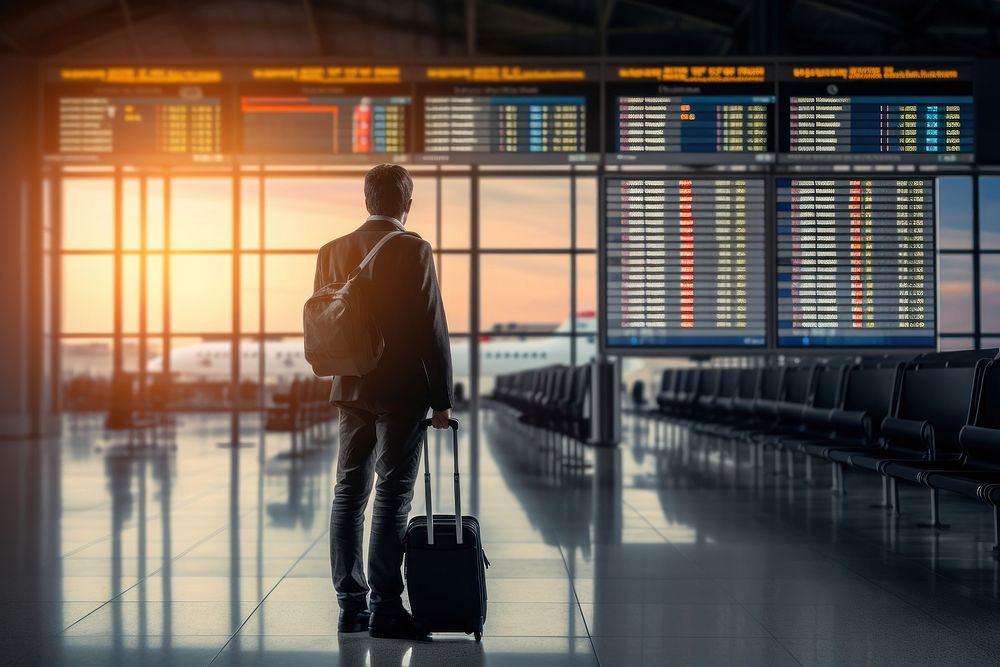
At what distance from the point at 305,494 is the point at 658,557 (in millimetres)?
3049

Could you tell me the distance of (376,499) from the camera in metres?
2.99

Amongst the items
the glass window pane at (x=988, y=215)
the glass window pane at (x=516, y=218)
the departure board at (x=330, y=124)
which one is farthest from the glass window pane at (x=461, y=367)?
the glass window pane at (x=988, y=215)

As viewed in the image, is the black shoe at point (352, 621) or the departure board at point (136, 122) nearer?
the black shoe at point (352, 621)

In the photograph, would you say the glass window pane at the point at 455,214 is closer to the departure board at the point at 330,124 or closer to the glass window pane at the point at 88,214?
the glass window pane at the point at 88,214

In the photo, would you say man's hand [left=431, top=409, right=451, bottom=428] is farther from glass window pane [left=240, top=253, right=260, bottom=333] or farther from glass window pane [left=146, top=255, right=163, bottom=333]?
glass window pane [left=146, top=255, right=163, bottom=333]

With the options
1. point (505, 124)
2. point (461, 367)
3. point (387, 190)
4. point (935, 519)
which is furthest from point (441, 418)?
point (461, 367)

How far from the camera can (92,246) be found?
15523 mm

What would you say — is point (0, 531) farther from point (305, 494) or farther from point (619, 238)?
point (619, 238)

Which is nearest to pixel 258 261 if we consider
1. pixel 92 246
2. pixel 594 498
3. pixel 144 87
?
pixel 92 246

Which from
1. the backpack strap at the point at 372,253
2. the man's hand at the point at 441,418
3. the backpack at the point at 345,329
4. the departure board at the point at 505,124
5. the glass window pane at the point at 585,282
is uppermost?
the departure board at the point at 505,124

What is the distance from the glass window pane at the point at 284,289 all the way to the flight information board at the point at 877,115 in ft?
30.7

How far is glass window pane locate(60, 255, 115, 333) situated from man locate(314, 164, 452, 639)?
1369 centimetres

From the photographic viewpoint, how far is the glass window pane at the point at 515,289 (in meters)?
15.3

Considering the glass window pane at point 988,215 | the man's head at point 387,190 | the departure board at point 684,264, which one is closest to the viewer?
the man's head at point 387,190
